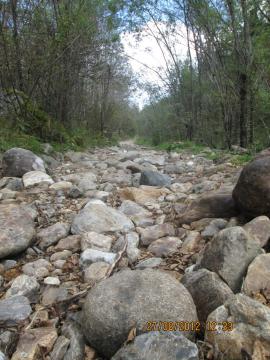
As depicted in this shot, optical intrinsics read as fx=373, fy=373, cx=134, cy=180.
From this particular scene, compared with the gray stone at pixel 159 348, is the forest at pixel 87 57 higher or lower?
higher

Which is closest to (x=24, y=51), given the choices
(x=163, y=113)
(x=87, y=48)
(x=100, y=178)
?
(x=87, y=48)

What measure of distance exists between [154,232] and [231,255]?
1065 mm

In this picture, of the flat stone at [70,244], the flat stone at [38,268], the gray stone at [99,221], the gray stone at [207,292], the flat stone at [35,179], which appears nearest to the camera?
the gray stone at [207,292]

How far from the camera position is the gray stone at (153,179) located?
4844 millimetres

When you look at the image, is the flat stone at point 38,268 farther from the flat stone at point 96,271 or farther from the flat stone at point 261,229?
the flat stone at point 261,229

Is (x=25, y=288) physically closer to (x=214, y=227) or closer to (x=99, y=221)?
(x=99, y=221)

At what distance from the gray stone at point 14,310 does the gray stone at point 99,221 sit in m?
1.04

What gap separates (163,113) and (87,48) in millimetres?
12317

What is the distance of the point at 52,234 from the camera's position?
3088 millimetres

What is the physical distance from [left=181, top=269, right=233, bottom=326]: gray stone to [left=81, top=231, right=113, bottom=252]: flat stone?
998 mm

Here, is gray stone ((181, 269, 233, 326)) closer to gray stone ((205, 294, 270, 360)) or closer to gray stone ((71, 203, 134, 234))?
gray stone ((205, 294, 270, 360))

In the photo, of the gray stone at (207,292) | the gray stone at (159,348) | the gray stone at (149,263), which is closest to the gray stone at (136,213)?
the gray stone at (149,263)

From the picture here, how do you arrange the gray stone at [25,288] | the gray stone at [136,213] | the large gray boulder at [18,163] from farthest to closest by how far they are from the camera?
the large gray boulder at [18,163] → the gray stone at [136,213] → the gray stone at [25,288]

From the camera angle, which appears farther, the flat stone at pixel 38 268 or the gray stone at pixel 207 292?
the flat stone at pixel 38 268
